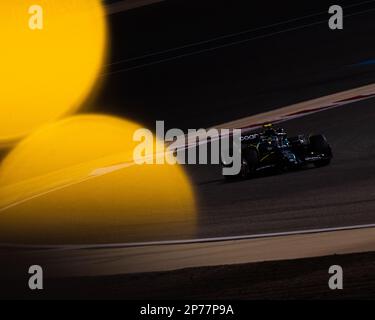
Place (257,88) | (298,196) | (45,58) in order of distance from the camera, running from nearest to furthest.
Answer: (298,196), (257,88), (45,58)

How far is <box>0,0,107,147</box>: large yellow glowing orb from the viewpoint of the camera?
2116 centimetres

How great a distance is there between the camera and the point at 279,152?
603 inches

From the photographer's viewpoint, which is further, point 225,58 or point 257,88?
point 225,58

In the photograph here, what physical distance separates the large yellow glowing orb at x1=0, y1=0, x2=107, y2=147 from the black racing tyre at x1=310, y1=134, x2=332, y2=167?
6482 millimetres

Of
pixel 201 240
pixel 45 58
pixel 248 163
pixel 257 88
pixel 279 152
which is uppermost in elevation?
pixel 45 58

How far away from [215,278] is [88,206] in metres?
4.75

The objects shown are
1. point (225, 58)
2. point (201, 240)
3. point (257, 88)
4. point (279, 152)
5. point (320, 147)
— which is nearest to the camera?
point (201, 240)

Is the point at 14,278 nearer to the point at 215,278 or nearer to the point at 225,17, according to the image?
the point at 215,278

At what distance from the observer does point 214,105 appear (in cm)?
2031

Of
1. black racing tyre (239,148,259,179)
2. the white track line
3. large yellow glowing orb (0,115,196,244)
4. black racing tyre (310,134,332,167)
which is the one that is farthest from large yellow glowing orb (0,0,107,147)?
the white track line

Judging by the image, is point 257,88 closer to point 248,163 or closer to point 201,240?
point 248,163

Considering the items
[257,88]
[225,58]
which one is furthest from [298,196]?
[225,58]

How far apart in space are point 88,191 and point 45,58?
8682 mm
